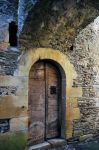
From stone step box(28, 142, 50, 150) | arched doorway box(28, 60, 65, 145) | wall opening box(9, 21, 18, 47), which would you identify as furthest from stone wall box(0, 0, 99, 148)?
stone step box(28, 142, 50, 150)

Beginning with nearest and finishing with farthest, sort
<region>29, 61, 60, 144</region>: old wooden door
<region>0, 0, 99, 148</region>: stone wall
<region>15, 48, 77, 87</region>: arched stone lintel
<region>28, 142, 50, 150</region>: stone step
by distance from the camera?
<region>0, 0, 99, 148</region>: stone wall, <region>15, 48, 77, 87</region>: arched stone lintel, <region>28, 142, 50, 150</region>: stone step, <region>29, 61, 60, 144</region>: old wooden door

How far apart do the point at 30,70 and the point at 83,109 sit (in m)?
1.61

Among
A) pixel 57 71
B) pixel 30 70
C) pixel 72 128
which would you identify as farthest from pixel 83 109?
pixel 30 70

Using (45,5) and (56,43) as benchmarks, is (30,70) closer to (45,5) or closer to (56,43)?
(56,43)

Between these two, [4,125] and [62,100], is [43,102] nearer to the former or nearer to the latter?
[62,100]

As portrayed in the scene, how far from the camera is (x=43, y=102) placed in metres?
5.68

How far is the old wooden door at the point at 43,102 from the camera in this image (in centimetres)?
548

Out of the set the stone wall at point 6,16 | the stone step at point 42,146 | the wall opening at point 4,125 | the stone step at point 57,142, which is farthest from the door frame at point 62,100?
the wall opening at point 4,125

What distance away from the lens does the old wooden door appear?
18.0ft

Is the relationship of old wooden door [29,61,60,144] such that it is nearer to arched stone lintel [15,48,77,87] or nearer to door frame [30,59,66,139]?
door frame [30,59,66,139]

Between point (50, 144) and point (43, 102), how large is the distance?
0.88 meters

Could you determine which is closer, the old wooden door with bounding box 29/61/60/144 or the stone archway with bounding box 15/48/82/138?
the stone archway with bounding box 15/48/82/138

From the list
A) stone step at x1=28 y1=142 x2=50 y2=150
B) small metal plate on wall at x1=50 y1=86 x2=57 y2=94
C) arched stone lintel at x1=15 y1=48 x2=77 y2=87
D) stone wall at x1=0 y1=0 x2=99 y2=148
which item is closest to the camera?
stone wall at x1=0 y1=0 x2=99 y2=148

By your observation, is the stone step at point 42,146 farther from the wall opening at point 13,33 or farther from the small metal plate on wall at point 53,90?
the wall opening at point 13,33
